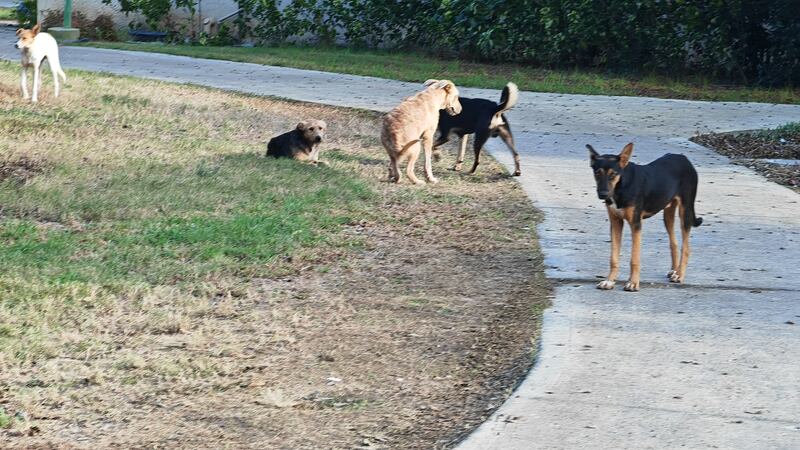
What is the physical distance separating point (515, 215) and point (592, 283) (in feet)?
7.45

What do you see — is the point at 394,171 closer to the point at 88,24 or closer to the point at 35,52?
the point at 35,52

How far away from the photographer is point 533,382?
5695mm

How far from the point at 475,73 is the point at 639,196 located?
12852mm

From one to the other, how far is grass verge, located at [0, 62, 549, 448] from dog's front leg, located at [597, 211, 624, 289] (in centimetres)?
44

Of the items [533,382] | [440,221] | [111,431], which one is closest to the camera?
[111,431]

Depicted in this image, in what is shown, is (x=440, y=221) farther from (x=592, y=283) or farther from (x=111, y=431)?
(x=111, y=431)

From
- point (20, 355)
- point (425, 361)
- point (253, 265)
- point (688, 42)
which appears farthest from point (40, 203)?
point (688, 42)

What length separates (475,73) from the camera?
19859 mm

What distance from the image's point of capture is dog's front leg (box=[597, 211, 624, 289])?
7355 millimetres

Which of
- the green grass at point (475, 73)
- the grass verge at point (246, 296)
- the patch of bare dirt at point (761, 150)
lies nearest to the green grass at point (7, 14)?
the green grass at point (475, 73)

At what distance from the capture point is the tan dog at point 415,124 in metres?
10.7

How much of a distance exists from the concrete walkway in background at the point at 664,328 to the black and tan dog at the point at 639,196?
0.67ft

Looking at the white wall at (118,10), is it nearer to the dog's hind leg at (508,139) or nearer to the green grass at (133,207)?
the green grass at (133,207)

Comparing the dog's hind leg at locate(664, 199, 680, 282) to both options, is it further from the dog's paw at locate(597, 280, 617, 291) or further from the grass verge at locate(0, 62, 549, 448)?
the grass verge at locate(0, 62, 549, 448)
